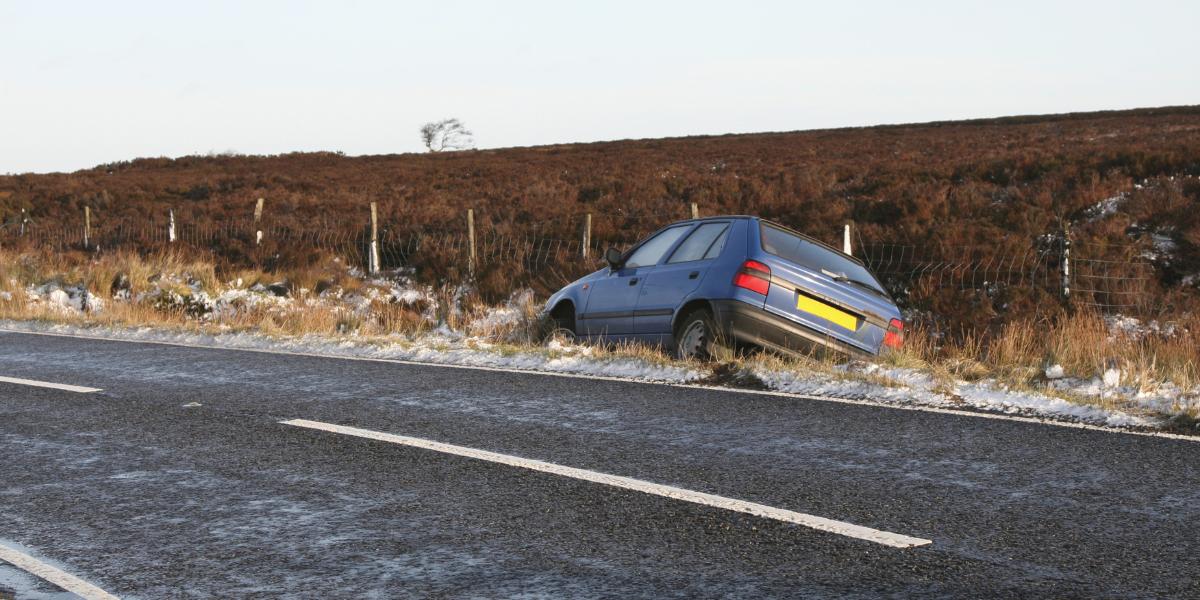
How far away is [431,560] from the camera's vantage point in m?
3.68

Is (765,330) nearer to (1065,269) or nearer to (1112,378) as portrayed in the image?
(1112,378)

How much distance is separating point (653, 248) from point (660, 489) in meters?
5.14

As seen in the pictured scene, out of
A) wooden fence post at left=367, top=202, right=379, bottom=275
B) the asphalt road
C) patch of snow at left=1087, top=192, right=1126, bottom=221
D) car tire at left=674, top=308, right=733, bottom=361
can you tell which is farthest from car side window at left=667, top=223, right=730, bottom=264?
patch of snow at left=1087, top=192, right=1126, bottom=221

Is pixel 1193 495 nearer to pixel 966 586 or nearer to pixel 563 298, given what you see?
pixel 966 586

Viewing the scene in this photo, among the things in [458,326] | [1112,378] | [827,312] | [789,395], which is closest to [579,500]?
[789,395]

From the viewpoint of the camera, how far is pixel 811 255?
8.72 m

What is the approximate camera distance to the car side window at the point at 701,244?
28.6 ft

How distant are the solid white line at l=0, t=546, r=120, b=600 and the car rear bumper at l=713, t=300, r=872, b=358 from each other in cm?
547

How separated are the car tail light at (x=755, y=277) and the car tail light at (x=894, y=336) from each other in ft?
4.50

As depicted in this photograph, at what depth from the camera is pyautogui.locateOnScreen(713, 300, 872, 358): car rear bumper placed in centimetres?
812

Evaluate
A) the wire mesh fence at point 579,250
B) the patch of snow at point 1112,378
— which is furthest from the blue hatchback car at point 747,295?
the wire mesh fence at point 579,250

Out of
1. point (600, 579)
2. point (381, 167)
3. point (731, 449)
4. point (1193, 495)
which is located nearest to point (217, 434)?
point (731, 449)

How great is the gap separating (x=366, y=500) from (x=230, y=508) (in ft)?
1.92

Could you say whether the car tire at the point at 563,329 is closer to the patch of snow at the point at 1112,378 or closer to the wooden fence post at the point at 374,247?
the patch of snow at the point at 1112,378
